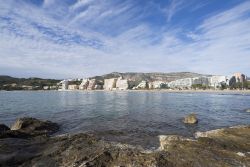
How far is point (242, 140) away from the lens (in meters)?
13.8

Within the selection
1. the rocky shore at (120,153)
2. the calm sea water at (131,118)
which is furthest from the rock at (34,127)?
the rocky shore at (120,153)

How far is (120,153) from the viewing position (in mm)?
10539

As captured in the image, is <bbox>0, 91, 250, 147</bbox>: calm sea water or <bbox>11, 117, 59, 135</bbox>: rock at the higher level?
<bbox>11, 117, 59, 135</bbox>: rock

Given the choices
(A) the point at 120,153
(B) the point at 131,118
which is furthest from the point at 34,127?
(B) the point at 131,118

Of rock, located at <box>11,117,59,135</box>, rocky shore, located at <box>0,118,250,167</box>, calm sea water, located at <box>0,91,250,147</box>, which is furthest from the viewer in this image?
calm sea water, located at <box>0,91,250,147</box>

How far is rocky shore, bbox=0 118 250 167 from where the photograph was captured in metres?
9.38

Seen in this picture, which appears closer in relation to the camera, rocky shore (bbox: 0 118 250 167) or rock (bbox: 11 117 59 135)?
rocky shore (bbox: 0 118 250 167)

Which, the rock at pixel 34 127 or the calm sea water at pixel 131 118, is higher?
the rock at pixel 34 127

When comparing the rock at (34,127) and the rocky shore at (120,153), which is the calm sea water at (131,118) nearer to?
the rock at (34,127)

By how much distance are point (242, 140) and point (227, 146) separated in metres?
2.24

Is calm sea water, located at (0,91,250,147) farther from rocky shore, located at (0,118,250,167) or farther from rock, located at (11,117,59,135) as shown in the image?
rocky shore, located at (0,118,250,167)

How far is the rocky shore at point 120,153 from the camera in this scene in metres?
9.38

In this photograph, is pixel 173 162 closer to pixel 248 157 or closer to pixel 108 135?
pixel 248 157

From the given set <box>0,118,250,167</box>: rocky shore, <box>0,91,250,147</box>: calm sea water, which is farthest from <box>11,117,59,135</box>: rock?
<box>0,118,250,167</box>: rocky shore
